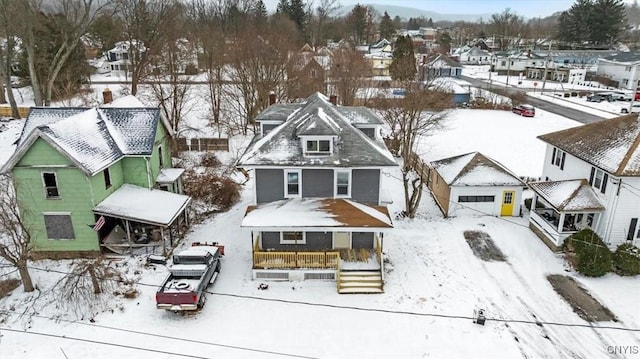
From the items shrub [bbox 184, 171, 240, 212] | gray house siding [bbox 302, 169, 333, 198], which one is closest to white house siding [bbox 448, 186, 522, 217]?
gray house siding [bbox 302, 169, 333, 198]

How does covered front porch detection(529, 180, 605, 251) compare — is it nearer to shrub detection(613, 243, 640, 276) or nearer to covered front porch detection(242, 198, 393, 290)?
shrub detection(613, 243, 640, 276)

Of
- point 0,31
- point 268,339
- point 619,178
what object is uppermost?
point 0,31

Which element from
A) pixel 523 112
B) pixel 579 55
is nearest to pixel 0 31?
pixel 523 112

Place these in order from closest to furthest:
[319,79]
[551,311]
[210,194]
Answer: [551,311], [210,194], [319,79]

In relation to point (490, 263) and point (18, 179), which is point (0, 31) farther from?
point (490, 263)

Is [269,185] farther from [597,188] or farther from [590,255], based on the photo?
[597,188]

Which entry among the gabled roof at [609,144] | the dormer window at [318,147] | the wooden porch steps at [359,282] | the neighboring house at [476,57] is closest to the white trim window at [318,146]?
the dormer window at [318,147]

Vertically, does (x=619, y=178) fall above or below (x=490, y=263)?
above
